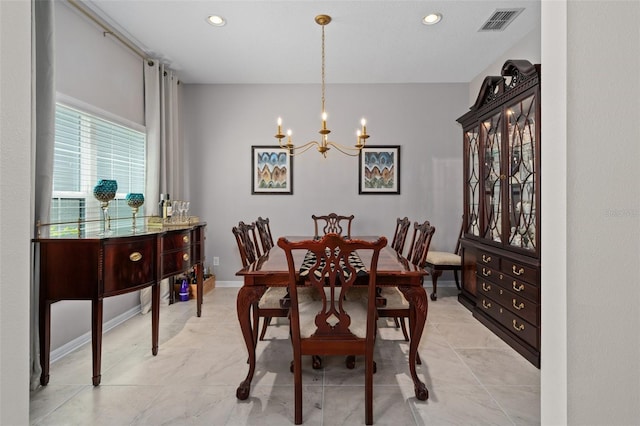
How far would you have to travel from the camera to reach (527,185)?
2.40 meters

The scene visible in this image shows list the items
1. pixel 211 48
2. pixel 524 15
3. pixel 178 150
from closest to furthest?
pixel 524 15
pixel 211 48
pixel 178 150

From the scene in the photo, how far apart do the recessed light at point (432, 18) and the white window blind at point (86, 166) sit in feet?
9.47

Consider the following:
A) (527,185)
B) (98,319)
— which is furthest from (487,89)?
(98,319)

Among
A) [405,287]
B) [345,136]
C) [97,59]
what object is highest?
[97,59]

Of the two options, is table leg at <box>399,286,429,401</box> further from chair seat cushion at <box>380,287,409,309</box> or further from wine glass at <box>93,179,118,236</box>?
wine glass at <box>93,179,118,236</box>

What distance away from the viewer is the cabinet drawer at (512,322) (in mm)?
2225

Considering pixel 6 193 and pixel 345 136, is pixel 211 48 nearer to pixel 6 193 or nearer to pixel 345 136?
pixel 345 136

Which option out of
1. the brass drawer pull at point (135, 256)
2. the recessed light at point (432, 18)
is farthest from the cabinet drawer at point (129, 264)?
the recessed light at point (432, 18)

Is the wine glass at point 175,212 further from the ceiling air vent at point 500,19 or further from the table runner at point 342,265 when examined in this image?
the ceiling air vent at point 500,19

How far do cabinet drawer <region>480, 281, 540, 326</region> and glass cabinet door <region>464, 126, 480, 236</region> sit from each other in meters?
0.55

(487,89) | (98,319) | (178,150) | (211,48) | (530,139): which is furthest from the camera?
(178,150)

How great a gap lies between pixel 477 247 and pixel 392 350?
1342mm

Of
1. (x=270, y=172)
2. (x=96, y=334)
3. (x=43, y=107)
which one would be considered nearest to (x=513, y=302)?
(x=96, y=334)

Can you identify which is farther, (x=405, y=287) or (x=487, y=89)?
(x=487, y=89)
